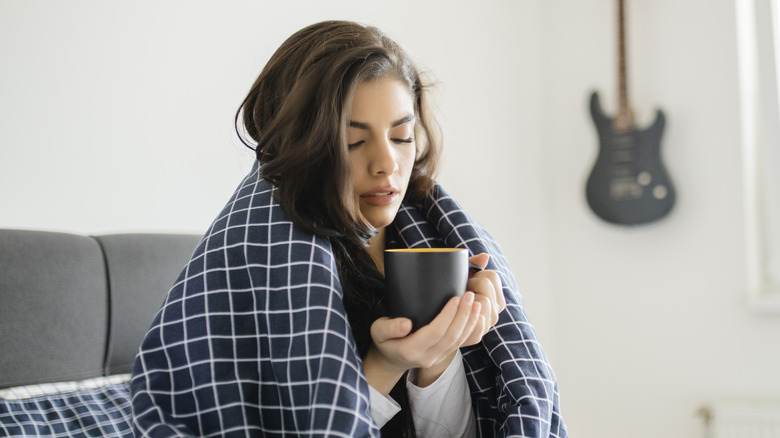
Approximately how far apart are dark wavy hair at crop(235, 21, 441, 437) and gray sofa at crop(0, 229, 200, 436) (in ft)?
1.10

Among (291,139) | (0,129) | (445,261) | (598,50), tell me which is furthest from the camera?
(598,50)

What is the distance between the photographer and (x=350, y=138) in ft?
2.61

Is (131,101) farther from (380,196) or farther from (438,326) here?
(438,326)

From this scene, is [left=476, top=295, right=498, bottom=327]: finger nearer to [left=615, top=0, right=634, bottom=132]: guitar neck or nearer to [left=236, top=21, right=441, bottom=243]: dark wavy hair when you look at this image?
[left=236, top=21, right=441, bottom=243]: dark wavy hair

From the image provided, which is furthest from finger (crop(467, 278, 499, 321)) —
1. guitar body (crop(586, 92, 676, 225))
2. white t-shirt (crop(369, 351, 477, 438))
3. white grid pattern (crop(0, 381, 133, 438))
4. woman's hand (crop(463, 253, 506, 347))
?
guitar body (crop(586, 92, 676, 225))

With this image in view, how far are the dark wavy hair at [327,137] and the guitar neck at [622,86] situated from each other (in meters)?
1.40

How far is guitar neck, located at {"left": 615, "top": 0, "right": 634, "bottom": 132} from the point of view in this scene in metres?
2.06

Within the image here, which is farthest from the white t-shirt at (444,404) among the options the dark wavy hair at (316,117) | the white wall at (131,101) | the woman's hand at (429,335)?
the white wall at (131,101)

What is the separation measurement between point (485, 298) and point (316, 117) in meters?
0.29

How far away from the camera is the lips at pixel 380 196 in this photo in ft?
2.68

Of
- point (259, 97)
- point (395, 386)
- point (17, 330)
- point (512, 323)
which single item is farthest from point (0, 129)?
point (512, 323)

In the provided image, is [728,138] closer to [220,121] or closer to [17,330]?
[220,121]

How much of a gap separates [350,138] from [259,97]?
147 millimetres

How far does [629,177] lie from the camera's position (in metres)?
2.04
